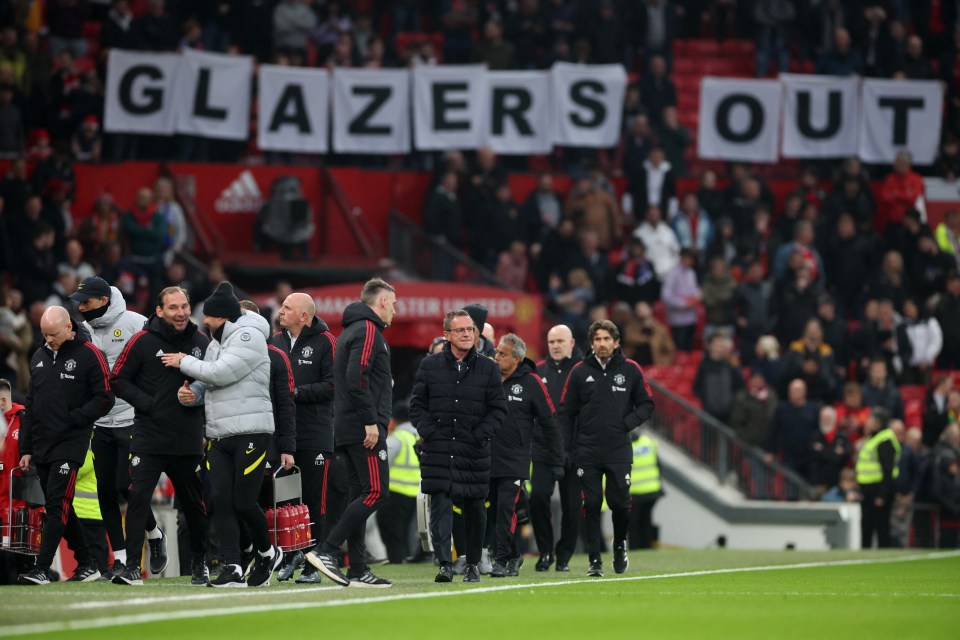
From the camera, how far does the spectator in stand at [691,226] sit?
28125 mm

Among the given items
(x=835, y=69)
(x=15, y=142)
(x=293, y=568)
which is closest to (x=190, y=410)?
(x=293, y=568)

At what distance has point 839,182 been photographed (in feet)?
96.4

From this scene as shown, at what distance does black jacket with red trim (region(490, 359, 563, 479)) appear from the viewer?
14.7 metres

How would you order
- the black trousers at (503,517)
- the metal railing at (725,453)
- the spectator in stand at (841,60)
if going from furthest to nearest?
the spectator in stand at (841,60), the metal railing at (725,453), the black trousers at (503,517)

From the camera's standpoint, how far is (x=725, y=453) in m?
24.3

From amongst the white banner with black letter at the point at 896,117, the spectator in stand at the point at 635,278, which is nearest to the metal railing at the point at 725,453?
the spectator in stand at the point at 635,278

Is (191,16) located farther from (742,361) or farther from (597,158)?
(742,361)

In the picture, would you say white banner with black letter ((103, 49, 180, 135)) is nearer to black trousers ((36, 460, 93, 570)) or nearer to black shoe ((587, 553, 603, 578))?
black trousers ((36, 460, 93, 570))

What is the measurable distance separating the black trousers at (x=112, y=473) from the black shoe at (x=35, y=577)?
0.59 meters

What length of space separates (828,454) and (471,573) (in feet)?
38.0

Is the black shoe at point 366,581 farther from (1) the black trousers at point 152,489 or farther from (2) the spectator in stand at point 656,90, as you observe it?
(2) the spectator in stand at point 656,90

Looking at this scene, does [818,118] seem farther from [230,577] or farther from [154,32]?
[230,577]

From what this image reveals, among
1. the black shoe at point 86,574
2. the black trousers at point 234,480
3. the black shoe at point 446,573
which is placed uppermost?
the black trousers at point 234,480

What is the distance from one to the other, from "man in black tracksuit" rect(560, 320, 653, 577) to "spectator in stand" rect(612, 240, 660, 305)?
439 inches
